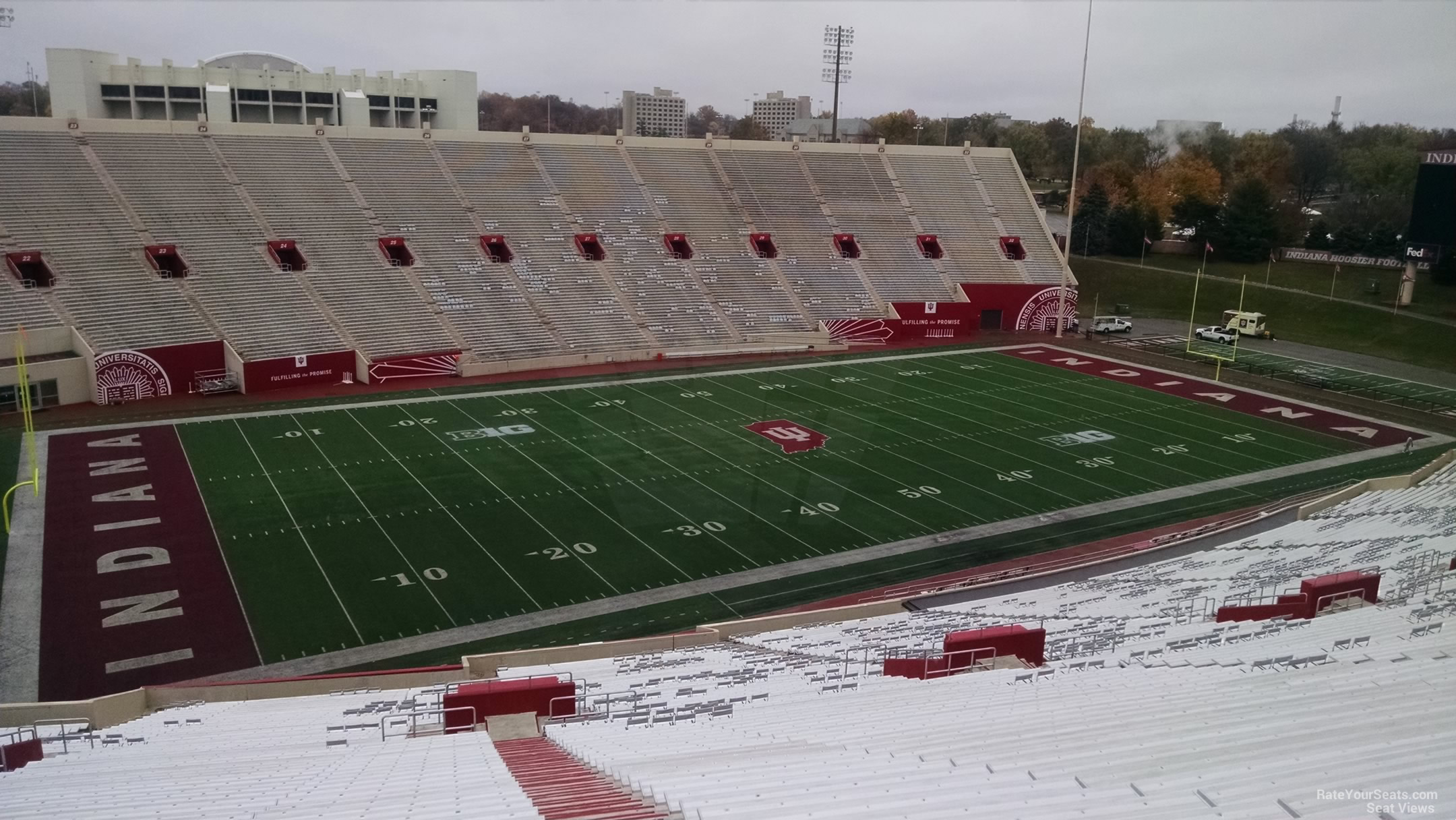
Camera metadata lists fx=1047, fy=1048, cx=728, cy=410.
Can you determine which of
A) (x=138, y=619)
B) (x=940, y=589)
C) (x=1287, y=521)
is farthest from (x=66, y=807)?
(x=1287, y=521)

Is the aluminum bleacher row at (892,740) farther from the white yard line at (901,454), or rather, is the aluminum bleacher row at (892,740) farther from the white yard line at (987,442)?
the white yard line at (987,442)

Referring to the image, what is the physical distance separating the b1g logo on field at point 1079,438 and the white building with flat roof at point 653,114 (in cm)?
3191

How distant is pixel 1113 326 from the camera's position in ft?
112

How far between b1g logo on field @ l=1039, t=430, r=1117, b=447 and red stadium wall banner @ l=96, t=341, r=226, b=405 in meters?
18.4

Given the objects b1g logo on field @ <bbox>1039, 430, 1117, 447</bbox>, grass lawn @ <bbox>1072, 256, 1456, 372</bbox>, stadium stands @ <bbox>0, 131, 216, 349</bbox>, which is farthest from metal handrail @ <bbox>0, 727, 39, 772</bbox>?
grass lawn @ <bbox>1072, 256, 1456, 372</bbox>

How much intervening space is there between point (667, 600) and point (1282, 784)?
9.99 meters

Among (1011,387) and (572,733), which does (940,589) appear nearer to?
(572,733)

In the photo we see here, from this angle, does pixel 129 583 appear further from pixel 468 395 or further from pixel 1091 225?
pixel 1091 225

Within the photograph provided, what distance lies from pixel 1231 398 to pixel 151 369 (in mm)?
24855

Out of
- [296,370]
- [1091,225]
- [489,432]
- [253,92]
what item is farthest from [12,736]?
[253,92]

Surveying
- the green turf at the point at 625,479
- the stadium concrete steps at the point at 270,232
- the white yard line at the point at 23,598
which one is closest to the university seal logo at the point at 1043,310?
the green turf at the point at 625,479

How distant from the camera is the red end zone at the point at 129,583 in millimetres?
11633

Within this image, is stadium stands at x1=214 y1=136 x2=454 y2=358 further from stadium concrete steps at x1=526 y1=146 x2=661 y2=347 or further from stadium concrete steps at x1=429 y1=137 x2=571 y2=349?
stadium concrete steps at x1=526 y1=146 x2=661 y2=347

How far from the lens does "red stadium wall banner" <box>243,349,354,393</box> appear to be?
77.6ft
